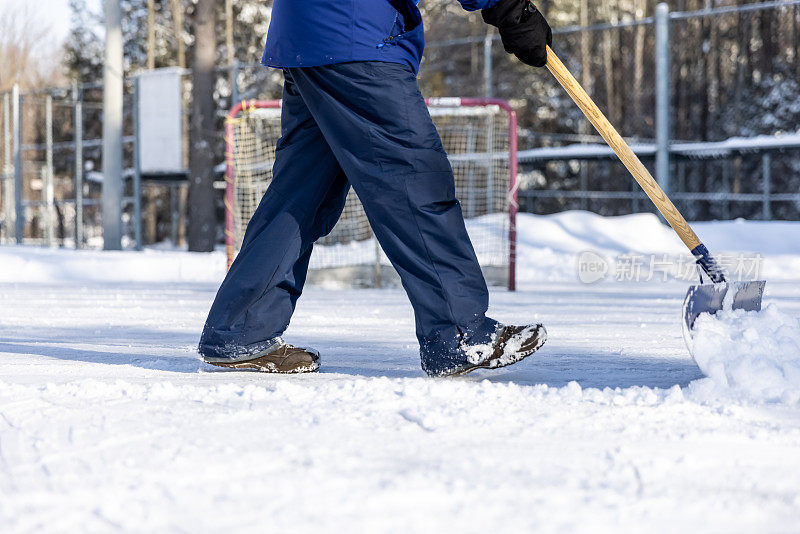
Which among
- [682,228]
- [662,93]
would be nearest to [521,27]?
[682,228]

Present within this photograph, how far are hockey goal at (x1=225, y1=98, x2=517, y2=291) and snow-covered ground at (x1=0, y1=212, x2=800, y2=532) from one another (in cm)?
372

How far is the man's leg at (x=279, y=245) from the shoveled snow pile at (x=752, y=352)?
1.09 m

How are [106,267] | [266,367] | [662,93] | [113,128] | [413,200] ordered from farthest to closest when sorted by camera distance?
[113,128] < [662,93] < [106,267] < [266,367] < [413,200]

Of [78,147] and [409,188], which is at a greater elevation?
[78,147]

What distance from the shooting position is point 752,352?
230 cm

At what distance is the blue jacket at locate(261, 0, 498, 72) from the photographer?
2.51 metres

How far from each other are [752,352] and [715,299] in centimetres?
24

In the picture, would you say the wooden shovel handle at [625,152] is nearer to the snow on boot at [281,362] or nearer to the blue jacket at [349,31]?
the blue jacket at [349,31]

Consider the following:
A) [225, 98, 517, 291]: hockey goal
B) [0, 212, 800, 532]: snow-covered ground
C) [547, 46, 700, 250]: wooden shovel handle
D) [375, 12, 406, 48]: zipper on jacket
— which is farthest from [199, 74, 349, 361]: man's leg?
[225, 98, 517, 291]: hockey goal

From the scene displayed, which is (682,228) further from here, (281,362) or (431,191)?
(281,362)

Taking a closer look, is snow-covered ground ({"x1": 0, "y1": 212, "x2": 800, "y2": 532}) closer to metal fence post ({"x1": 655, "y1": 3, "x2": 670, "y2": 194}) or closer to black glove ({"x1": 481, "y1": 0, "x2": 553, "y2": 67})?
black glove ({"x1": 481, "y1": 0, "x2": 553, "y2": 67})

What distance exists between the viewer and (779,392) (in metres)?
2.15

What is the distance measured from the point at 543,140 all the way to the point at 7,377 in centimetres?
1790

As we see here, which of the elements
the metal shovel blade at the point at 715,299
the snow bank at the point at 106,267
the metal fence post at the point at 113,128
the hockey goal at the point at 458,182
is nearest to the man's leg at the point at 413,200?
the metal shovel blade at the point at 715,299
